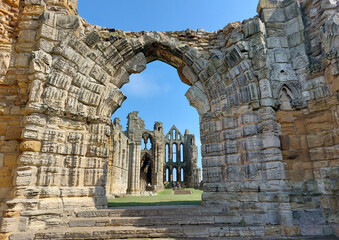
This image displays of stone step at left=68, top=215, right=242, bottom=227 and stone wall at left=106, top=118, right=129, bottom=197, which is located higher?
stone wall at left=106, top=118, right=129, bottom=197

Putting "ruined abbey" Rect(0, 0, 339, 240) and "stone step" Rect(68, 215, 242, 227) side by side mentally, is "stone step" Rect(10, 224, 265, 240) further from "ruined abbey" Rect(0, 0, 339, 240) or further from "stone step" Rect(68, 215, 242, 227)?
"stone step" Rect(68, 215, 242, 227)

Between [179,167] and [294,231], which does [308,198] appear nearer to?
[294,231]

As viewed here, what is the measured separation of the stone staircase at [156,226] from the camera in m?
4.82

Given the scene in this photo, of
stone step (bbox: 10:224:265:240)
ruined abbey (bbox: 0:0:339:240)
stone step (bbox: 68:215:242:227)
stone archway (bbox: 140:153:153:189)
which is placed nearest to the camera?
stone step (bbox: 10:224:265:240)

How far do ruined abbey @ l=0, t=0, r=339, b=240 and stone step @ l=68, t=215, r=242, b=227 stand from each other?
2 centimetres

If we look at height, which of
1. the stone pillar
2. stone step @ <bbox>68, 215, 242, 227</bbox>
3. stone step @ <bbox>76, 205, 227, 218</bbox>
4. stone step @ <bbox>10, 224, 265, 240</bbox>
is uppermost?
the stone pillar

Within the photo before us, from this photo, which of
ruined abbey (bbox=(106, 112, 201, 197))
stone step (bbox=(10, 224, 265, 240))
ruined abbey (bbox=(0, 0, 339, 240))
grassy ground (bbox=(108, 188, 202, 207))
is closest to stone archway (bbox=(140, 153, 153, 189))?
ruined abbey (bbox=(106, 112, 201, 197))

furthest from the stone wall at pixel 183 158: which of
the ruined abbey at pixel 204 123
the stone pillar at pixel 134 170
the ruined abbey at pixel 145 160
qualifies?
the ruined abbey at pixel 204 123

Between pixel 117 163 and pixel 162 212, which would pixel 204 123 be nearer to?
pixel 162 212

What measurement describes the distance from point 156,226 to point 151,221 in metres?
0.19

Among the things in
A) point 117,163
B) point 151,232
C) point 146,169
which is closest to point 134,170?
point 117,163

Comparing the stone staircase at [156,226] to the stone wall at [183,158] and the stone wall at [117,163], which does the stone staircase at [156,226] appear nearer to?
the stone wall at [117,163]

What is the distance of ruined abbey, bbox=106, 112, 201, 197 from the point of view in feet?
61.8

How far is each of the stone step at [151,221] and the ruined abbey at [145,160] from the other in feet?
36.7
